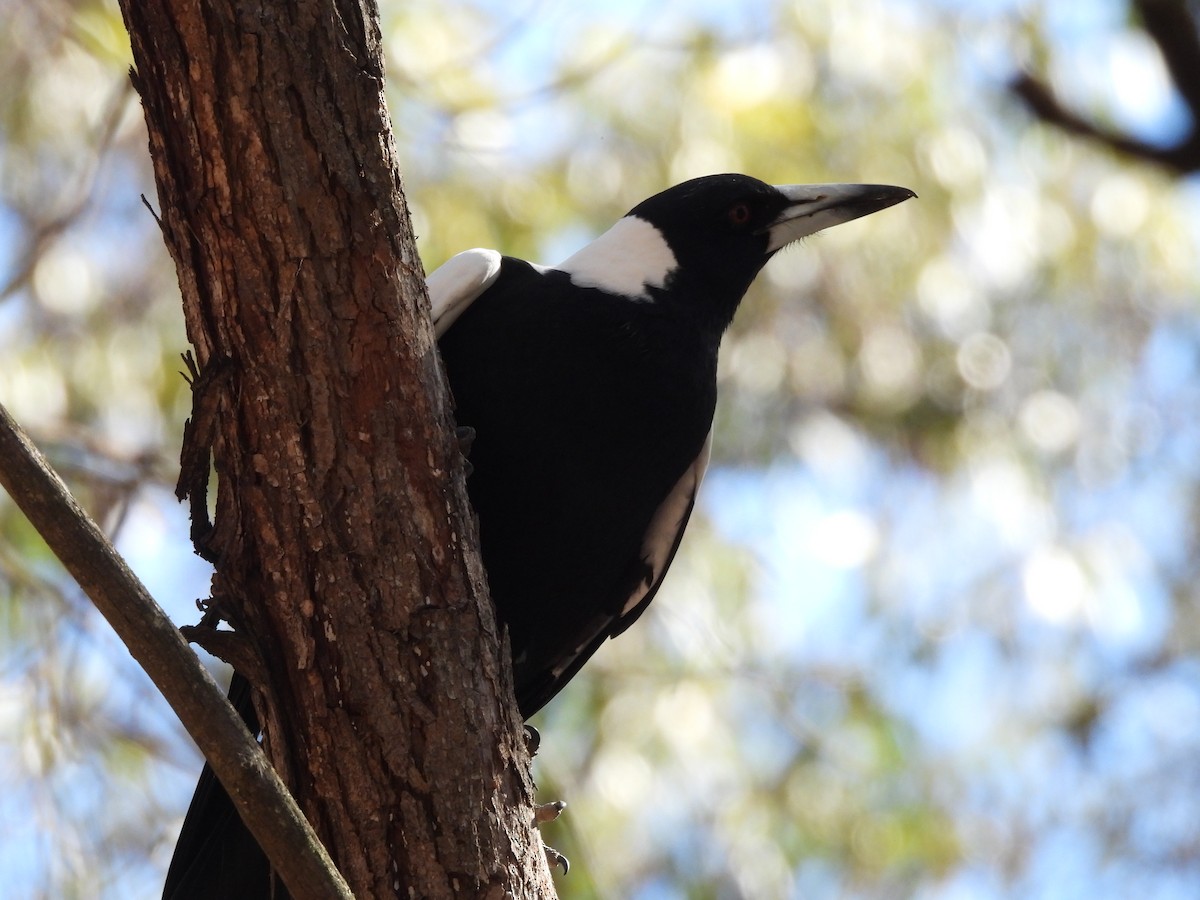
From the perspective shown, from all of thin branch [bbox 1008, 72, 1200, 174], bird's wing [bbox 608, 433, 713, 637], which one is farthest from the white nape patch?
thin branch [bbox 1008, 72, 1200, 174]

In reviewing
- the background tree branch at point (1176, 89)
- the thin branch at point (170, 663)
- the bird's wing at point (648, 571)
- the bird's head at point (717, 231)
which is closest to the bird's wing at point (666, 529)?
the bird's wing at point (648, 571)

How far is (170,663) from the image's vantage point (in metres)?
1.18

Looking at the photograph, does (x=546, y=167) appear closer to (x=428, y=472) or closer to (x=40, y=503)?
(x=428, y=472)

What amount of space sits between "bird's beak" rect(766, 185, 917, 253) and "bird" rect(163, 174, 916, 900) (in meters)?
0.23

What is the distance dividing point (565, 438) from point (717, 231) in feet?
2.01

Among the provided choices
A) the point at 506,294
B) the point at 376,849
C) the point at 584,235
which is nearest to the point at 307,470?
the point at 376,849

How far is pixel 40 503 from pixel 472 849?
578 mm

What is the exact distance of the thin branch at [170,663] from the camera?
1139 millimetres

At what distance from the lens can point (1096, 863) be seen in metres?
4.45

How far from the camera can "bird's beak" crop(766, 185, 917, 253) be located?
95.6 inches

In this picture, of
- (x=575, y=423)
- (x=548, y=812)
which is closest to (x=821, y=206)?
(x=575, y=423)

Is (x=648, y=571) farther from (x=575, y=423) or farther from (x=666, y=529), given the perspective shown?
(x=575, y=423)

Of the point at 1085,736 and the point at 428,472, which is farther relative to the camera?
the point at 1085,736

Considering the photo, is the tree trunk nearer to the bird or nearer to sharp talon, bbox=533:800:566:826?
sharp talon, bbox=533:800:566:826
